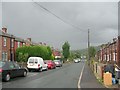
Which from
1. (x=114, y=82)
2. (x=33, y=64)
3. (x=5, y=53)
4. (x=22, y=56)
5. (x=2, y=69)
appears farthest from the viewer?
(x=5, y=53)

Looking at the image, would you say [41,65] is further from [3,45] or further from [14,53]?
[14,53]

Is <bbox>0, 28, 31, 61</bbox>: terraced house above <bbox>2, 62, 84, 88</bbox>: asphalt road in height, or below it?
above

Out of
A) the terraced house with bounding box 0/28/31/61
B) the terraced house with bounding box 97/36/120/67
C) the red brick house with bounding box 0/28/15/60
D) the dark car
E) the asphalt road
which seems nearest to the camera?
the asphalt road

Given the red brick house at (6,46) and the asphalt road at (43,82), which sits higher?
the red brick house at (6,46)

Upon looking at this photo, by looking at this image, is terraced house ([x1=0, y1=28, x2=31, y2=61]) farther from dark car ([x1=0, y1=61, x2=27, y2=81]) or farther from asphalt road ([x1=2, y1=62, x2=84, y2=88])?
dark car ([x1=0, y1=61, x2=27, y2=81])

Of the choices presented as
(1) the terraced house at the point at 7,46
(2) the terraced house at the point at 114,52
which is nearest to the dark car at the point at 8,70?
(2) the terraced house at the point at 114,52

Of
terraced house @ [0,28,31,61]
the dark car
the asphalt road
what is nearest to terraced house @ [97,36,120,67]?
the asphalt road

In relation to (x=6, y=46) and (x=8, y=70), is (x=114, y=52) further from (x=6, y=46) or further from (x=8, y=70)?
(x=8, y=70)

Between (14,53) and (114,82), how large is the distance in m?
41.2

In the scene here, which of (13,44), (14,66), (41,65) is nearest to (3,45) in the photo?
(13,44)

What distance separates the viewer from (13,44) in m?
56.2

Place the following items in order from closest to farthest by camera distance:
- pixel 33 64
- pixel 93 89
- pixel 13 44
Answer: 1. pixel 93 89
2. pixel 33 64
3. pixel 13 44

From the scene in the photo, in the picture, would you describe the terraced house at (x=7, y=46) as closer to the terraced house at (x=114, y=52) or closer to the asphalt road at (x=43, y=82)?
the terraced house at (x=114, y=52)

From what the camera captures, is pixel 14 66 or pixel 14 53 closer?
pixel 14 66
